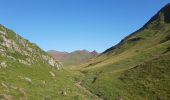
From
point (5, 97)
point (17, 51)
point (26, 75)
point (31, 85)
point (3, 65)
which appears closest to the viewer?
point (5, 97)

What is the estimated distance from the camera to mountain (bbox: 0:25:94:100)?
50.3 metres

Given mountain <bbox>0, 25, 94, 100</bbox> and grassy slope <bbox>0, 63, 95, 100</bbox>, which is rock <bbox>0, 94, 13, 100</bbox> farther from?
grassy slope <bbox>0, 63, 95, 100</bbox>

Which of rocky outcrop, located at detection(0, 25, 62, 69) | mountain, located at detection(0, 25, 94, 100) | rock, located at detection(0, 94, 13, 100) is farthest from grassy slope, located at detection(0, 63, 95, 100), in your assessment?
rocky outcrop, located at detection(0, 25, 62, 69)

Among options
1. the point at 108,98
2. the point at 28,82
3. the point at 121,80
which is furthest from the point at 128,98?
the point at 28,82

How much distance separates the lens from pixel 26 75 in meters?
62.9

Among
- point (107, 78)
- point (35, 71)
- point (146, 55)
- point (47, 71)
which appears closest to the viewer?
point (35, 71)

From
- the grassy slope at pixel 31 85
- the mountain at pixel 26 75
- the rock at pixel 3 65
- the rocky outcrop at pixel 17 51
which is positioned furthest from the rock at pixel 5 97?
the rocky outcrop at pixel 17 51

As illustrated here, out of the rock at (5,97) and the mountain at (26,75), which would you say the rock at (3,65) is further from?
the rock at (5,97)

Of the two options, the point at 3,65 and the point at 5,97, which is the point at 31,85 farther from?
the point at 5,97

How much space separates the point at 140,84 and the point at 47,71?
73.5ft

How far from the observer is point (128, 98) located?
63500 millimetres

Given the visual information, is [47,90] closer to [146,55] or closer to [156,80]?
[156,80]

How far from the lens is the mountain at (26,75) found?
50.3 metres

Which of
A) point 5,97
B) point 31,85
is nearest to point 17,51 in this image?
point 31,85
